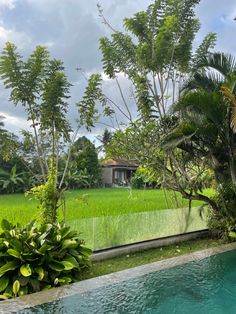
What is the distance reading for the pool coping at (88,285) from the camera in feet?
14.3

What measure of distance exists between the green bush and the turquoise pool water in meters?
0.59

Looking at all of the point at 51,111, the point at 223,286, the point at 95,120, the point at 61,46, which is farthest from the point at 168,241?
the point at 61,46

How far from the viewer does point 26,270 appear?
4824mm

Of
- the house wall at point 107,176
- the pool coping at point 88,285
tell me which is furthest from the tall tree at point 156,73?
the house wall at point 107,176

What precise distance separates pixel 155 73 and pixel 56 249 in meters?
6.06

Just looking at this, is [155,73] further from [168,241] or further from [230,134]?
[168,241]

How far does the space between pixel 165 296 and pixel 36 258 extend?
1.97 m

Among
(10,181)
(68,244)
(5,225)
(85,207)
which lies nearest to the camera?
(68,244)

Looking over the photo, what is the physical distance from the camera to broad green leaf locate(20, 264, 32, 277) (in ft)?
15.7

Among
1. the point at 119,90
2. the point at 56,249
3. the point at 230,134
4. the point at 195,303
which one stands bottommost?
the point at 195,303

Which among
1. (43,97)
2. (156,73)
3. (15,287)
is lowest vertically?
(15,287)

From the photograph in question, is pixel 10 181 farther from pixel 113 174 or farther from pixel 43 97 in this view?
pixel 43 97

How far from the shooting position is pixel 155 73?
31.7 feet

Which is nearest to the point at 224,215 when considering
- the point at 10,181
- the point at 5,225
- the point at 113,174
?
the point at 5,225
